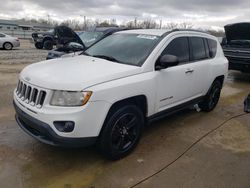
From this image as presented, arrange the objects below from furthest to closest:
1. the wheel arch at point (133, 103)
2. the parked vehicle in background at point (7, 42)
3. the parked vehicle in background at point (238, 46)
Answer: the parked vehicle in background at point (7, 42)
the parked vehicle in background at point (238, 46)
the wheel arch at point (133, 103)

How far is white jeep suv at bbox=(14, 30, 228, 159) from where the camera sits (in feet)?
9.41

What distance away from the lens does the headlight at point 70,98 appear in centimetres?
286

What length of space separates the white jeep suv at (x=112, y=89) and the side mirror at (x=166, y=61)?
1cm

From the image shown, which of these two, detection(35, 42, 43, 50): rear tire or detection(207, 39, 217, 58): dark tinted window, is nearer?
detection(207, 39, 217, 58): dark tinted window

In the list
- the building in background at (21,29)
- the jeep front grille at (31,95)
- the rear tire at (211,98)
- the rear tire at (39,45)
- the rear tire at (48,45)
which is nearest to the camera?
the jeep front grille at (31,95)

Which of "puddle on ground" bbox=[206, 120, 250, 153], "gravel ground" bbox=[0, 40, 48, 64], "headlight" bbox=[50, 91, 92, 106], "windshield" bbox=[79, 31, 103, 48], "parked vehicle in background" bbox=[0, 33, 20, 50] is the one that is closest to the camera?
"headlight" bbox=[50, 91, 92, 106]

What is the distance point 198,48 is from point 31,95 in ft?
10.7

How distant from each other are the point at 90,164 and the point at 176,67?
205cm

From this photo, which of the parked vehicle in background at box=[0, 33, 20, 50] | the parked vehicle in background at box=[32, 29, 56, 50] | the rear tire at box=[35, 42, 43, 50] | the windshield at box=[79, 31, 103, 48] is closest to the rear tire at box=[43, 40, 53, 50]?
the parked vehicle in background at box=[32, 29, 56, 50]

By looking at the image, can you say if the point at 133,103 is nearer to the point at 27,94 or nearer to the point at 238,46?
the point at 27,94

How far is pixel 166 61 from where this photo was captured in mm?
3660

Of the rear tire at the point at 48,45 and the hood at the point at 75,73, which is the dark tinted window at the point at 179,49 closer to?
the hood at the point at 75,73

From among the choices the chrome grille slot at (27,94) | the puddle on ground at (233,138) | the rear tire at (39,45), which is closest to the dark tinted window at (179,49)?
the puddle on ground at (233,138)

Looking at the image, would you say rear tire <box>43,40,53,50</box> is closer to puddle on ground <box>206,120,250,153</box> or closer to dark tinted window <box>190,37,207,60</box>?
dark tinted window <box>190,37,207,60</box>
